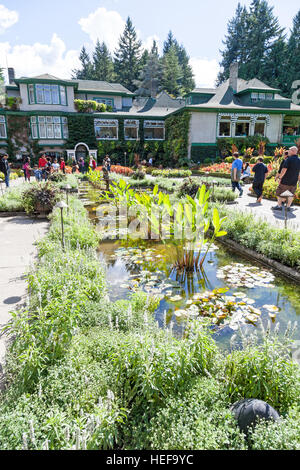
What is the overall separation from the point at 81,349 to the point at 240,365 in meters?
1.49

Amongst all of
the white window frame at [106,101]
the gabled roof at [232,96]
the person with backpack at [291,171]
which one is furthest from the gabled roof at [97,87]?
the person with backpack at [291,171]

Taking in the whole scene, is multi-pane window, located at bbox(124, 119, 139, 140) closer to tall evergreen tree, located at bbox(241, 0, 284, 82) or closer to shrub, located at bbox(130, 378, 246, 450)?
tall evergreen tree, located at bbox(241, 0, 284, 82)

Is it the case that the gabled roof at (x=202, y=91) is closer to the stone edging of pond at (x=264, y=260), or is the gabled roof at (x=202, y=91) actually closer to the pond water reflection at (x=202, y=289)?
the stone edging of pond at (x=264, y=260)

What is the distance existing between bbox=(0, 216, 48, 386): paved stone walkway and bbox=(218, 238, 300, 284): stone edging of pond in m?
4.41

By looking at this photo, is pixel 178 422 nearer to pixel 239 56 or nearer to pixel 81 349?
pixel 81 349

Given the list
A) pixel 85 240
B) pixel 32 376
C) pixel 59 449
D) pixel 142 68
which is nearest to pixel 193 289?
pixel 85 240

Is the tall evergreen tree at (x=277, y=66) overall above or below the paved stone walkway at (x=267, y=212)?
above

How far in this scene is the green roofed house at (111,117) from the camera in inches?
1131

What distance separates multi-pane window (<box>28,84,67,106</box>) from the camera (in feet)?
97.1

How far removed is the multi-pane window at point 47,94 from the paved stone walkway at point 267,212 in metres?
24.4

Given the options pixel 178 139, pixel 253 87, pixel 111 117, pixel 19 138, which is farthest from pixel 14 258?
pixel 253 87

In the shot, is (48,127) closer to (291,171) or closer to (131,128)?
(131,128)

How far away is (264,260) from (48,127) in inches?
1148

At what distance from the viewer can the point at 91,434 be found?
212 centimetres
